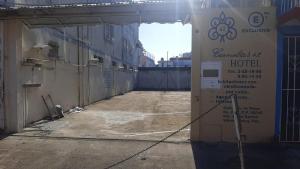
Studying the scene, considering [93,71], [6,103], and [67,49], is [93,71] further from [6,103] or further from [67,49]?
[6,103]

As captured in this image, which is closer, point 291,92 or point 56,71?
point 291,92

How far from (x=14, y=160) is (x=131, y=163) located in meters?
2.55

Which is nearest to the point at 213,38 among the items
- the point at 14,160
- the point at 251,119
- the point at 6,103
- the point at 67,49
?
the point at 251,119

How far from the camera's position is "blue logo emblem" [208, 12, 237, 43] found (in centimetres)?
857

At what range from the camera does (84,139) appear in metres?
9.07

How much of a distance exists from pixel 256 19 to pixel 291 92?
209 cm

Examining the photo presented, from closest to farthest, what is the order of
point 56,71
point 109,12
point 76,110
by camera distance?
point 109,12
point 56,71
point 76,110

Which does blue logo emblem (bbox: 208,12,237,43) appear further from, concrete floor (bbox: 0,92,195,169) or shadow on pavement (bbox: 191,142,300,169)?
concrete floor (bbox: 0,92,195,169)

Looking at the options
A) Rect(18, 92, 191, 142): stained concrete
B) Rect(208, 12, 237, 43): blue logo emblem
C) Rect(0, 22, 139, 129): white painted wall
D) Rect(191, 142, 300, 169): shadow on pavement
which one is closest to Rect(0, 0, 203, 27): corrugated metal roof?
Rect(0, 22, 139, 129): white painted wall

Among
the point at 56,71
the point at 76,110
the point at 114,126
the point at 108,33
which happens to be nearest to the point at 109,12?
the point at 114,126

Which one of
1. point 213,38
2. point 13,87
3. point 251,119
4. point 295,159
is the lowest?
point 295,159

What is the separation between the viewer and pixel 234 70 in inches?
339

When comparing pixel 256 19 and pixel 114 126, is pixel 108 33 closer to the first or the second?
pixel 114 126

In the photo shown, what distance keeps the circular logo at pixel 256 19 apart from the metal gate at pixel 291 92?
0.77 m
